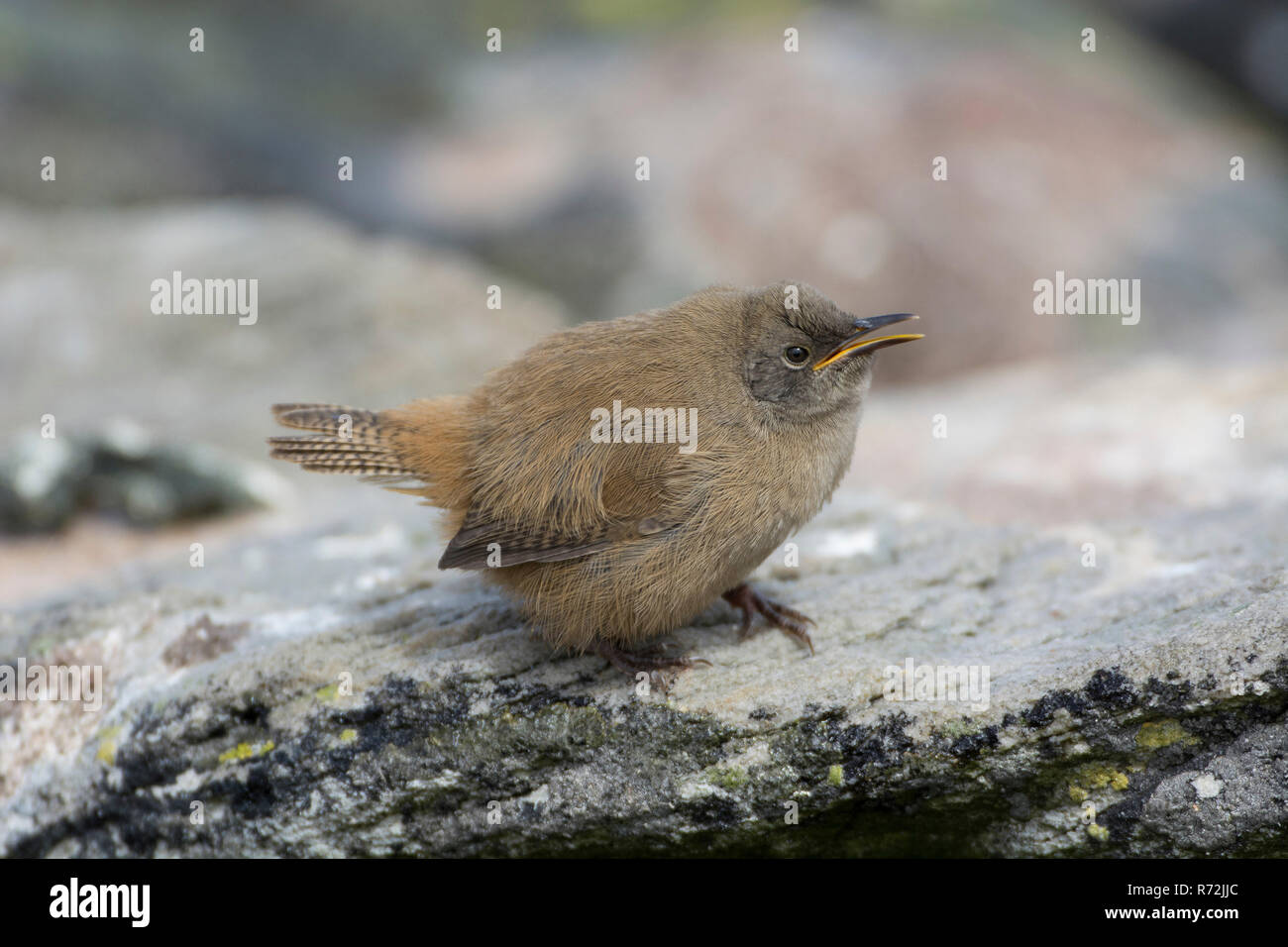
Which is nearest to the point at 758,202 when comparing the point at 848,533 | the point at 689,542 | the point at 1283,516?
the point at 848,533

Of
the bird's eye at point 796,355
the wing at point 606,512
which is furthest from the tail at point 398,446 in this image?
the bird's eye at point 796,355

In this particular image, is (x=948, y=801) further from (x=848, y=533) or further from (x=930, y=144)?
(x=930, y=144)

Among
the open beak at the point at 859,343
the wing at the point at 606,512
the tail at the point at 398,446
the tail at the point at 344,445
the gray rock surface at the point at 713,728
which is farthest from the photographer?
the tail at the point at 344,445

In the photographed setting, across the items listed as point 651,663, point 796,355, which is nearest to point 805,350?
point 796,355

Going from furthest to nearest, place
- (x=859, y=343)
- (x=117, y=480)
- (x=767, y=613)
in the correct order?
(x=117, y=480) → (x=767, y=613) → (x=859, y=343)

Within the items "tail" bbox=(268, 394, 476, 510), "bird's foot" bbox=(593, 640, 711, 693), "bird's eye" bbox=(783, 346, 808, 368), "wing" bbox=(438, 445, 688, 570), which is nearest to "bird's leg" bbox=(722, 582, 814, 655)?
"bird's foot" bbox=(593, 640, 711, 693)

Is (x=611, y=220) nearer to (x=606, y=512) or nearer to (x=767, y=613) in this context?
(x=767, y=613)

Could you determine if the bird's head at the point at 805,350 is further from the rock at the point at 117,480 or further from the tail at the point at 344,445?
the rock at the point at 117,480
